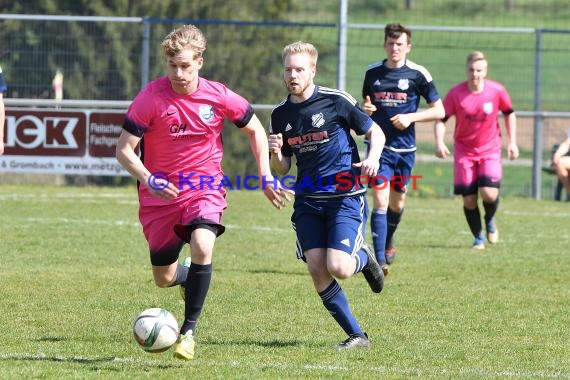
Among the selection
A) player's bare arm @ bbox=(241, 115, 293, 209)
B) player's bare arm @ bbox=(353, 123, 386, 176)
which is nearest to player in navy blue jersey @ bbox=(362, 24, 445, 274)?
player's bare arm @ bbox=(353, 123, 386, 176)

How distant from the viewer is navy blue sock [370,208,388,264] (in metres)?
10.3

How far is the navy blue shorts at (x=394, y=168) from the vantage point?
10.4m

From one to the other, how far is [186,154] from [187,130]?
0.15 m

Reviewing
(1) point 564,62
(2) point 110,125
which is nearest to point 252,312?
(2) point 110,125

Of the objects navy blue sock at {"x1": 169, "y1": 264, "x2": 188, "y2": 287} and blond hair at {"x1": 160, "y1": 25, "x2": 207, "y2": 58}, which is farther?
navy blue sock at {"x1": 169, "y1": 264, "x2": 188, "y2": 287}

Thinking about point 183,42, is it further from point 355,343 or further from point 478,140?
point 478,140

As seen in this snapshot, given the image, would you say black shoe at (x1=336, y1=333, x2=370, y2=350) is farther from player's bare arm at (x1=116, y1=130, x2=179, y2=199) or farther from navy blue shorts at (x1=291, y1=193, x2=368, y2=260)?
player's bare arm at (x1=116, y1=130, x2=179, y2=199)

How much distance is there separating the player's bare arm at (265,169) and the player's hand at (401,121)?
3104 mm

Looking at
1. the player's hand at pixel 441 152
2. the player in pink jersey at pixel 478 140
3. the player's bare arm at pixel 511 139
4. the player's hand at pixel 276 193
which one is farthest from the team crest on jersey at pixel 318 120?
the player's bare arm at pixel 511 139

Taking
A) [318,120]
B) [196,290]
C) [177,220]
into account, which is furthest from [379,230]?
[196,290]

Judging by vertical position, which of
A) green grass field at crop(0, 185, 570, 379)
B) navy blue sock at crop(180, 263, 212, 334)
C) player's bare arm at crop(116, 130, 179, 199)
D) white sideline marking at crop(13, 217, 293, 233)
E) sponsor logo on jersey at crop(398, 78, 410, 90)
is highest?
sponsor logo on jersey at crop(398, 78, 410, 90)

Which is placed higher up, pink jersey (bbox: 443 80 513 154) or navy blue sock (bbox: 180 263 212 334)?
pink jersey (bbox: 443 80 513 154)

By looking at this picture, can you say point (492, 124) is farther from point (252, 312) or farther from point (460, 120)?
point (252, 312)

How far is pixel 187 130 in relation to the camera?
6688 millimetres
